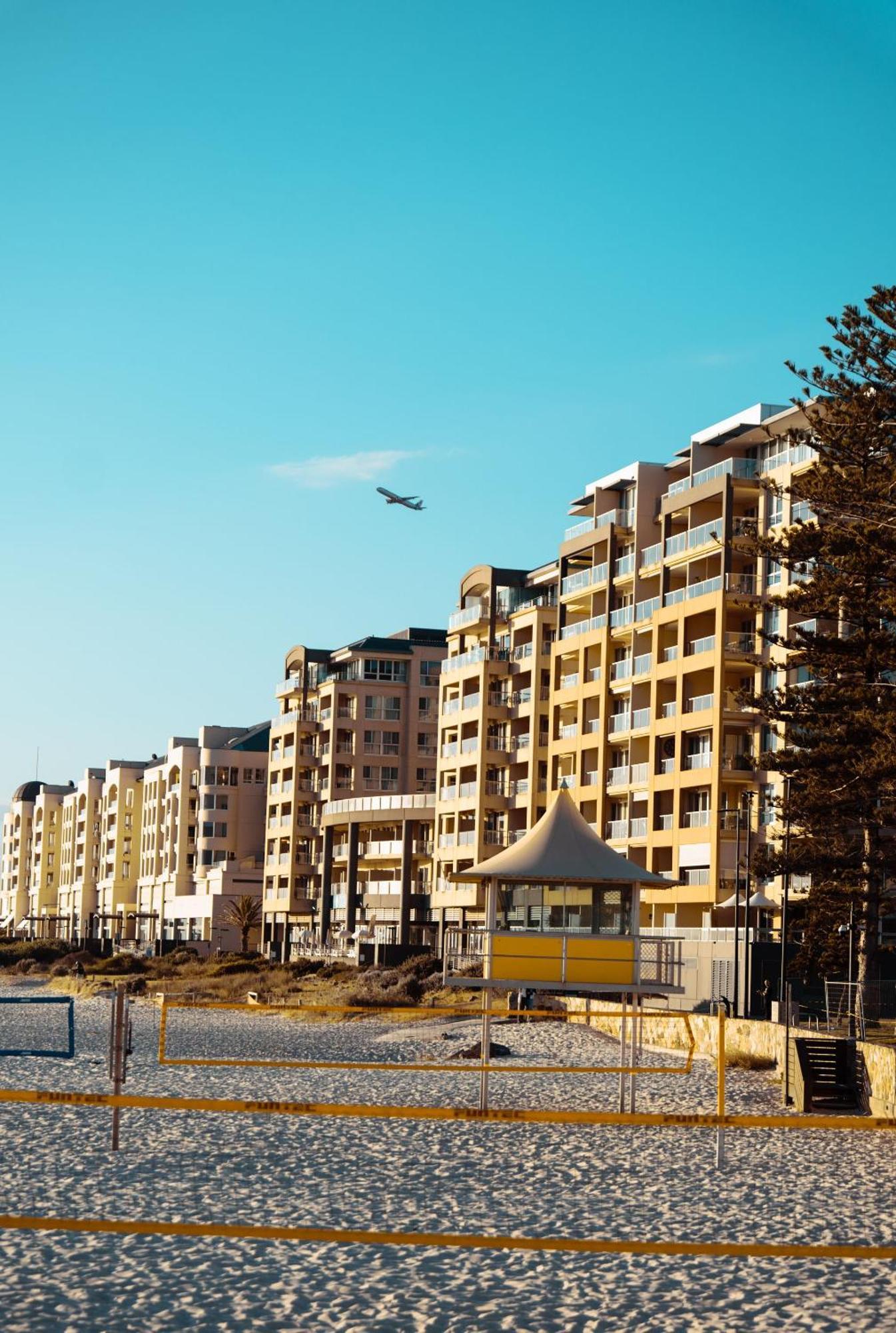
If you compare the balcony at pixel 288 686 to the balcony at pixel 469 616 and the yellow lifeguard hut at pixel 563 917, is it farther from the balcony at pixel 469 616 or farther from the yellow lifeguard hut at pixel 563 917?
the yellow lifeguard hut at pixel 563 917

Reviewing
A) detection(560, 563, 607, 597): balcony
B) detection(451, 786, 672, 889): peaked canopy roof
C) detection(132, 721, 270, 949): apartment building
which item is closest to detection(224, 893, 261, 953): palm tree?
detection(132, 721, 270, 949): apartment building

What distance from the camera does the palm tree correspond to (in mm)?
102375

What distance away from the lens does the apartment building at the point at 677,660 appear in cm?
5928

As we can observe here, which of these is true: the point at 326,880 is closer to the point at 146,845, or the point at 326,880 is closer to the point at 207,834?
the point at 207,834

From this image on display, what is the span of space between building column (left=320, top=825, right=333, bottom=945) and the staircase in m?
69.2

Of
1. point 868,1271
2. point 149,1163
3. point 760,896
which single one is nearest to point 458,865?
point 760,896

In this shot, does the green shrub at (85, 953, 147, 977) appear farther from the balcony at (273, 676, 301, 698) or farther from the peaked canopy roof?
the peaked canopy roof

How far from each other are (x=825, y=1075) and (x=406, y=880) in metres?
60.7

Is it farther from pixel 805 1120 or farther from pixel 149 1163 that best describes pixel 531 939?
pixel 805 1120

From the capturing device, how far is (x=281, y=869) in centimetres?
10012

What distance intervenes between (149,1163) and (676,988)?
365 inches

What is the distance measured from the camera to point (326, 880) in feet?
309

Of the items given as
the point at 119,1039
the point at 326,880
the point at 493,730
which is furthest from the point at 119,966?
the point at 119,1039

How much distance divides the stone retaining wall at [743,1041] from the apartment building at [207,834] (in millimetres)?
65524
